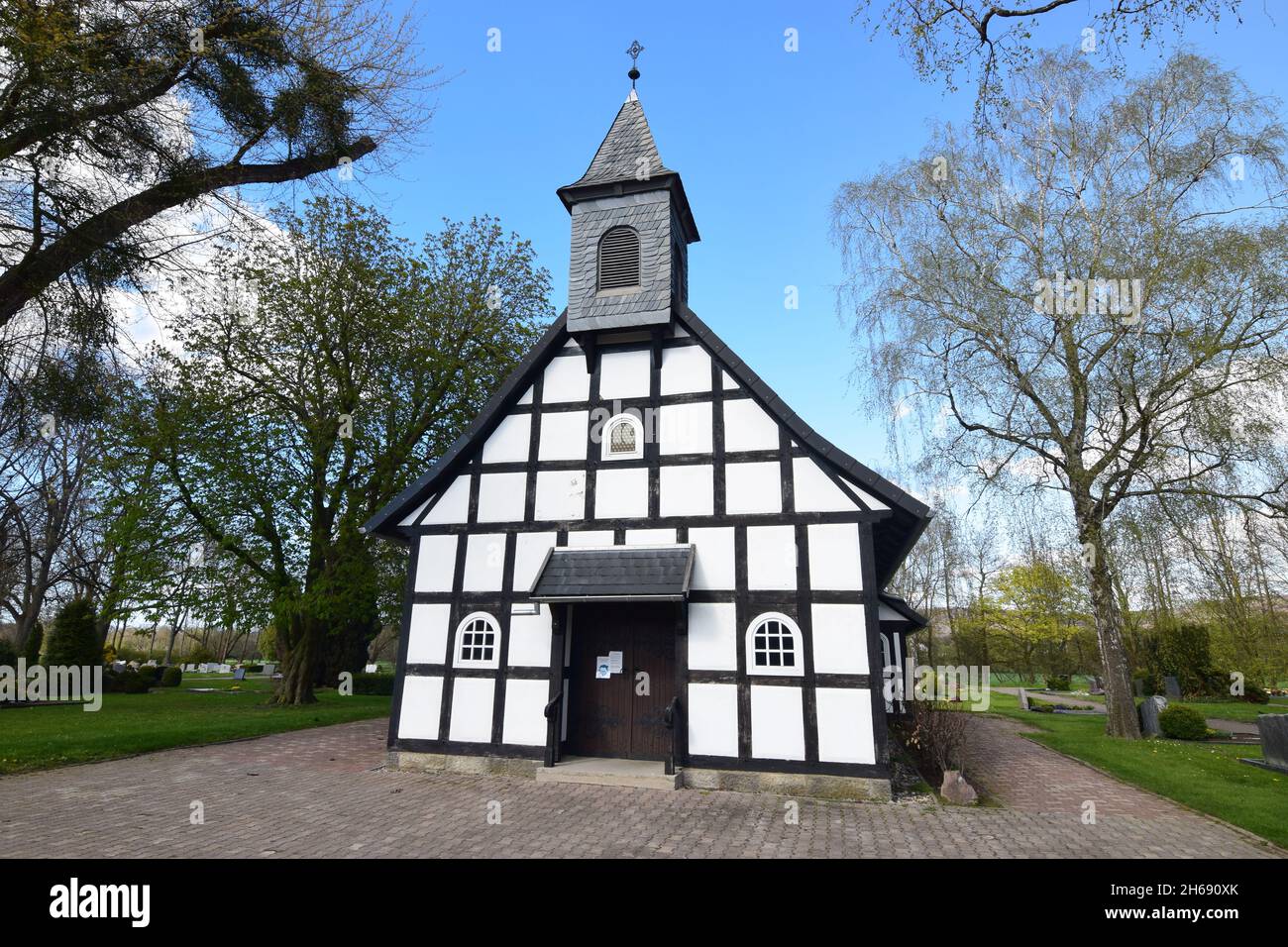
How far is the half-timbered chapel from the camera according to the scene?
30.3ft

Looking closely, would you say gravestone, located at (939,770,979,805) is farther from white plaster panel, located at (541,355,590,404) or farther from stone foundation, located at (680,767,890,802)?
white plaster panel, located at (541,355,590,404)

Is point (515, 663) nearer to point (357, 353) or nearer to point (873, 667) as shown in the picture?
point (873, 667)

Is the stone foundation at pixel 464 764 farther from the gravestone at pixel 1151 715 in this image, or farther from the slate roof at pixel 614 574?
the gravestone at pixel 1151 715

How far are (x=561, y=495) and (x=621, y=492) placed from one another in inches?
42.9

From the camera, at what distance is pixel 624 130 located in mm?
12609

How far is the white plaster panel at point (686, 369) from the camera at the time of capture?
10.8m

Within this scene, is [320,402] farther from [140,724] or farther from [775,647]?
[775,647]

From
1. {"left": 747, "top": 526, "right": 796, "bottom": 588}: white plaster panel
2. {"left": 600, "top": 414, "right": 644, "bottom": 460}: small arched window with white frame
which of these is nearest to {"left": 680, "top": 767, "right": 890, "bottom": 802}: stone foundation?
{"left": 747, "top": 526, "right": 796, "bottom": 588}: white plaster panel

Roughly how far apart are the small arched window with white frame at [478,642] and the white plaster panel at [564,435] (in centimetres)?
298

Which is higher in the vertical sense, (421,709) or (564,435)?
(564,435)

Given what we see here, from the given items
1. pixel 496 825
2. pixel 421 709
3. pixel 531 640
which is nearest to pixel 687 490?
pixel 531 640

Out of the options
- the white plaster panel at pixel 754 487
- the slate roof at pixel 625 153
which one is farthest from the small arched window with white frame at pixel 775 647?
the slate roof at pixel 625 153

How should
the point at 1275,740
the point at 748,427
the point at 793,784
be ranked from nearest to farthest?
the point at 793,784 → the point at 748,427 → the point at 1275,740

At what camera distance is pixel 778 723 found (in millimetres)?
9156
